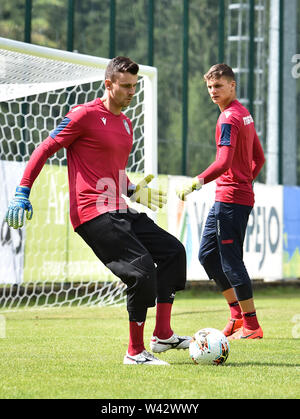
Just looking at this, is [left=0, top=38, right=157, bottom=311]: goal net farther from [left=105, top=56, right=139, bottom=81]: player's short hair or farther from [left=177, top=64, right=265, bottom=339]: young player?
[left=105, top=56, right=139, bottom=81]: player's short hair

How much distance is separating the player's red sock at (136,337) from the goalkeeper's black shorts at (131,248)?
0.11 m

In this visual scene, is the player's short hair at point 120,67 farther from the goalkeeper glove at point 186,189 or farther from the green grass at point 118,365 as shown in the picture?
the green grass at point 118,365

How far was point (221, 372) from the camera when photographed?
4.95 meters

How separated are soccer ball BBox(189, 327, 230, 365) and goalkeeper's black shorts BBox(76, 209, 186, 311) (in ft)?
1.38

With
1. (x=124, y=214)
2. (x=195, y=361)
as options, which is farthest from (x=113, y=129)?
(x=195, y=361)

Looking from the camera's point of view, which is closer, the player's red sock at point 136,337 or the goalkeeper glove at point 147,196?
the player's red sock at point 136,337

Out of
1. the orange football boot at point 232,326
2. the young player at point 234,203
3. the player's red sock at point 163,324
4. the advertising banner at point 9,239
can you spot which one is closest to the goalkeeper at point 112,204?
the player's red sock at point 163,324

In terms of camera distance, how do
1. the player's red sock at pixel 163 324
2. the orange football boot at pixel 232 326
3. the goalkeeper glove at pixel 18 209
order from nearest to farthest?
1. the goalkeeper glove at pixel 18 209
2. the player's red sock at pixel 163 324
3. the orange football boot at pixel 232 326

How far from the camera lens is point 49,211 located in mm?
11148

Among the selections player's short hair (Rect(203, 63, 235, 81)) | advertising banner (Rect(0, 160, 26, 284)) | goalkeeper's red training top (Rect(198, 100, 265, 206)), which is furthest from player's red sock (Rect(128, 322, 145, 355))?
advertising banner (Rect(0, 160, 26, 284))

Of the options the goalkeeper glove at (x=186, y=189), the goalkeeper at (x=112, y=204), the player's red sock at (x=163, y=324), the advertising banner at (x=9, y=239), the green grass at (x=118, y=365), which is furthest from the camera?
the advertising banner at (x=9, y=239)

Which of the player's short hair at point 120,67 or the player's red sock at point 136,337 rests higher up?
the player's short hair at point 120,67

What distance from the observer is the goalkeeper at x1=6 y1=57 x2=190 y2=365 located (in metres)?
5.17

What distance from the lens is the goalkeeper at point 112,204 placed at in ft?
17.0
